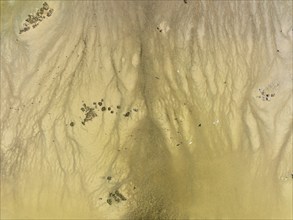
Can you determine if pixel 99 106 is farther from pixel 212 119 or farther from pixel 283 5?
pixel 283 5

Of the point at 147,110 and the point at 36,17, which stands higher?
the point at 36,17

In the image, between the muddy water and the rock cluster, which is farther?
the rock cluster

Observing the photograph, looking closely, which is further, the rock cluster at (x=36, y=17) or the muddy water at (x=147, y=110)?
the rock cluster at (x=36, y=17)

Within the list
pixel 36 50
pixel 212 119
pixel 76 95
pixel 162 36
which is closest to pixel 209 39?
pixel 162 36

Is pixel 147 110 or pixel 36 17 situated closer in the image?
pixel 147 110
